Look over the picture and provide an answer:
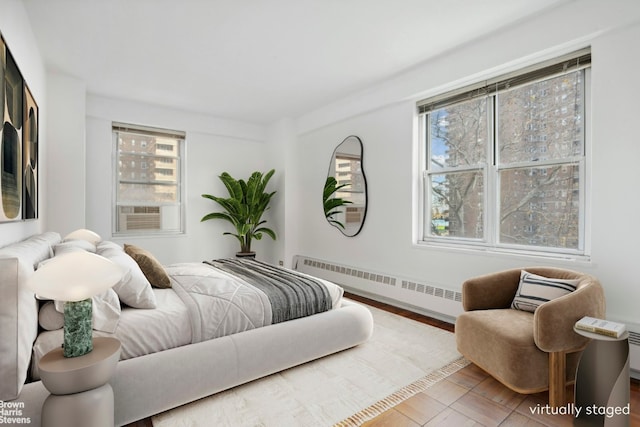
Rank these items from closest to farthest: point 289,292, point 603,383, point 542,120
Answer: point 603,383 < point 289,292 < point 542,120

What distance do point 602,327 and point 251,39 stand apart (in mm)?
3231

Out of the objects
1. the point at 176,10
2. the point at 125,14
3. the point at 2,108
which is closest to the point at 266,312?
the point at 2,108

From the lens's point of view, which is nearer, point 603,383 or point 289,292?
point 603,383

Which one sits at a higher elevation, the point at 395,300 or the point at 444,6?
the point at 444,6

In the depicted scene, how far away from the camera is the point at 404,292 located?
3.60 m

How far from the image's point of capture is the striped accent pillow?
85.7 inches

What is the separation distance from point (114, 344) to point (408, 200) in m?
3.03

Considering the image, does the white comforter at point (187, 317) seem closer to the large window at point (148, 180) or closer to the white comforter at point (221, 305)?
the white comforter at point (221, 305)

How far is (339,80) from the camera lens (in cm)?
384

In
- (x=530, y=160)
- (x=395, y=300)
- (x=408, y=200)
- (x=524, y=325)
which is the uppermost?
(x=530, y=160)

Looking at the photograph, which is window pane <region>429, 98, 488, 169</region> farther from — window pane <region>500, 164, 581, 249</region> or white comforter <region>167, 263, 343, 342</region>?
white comforter <region>167, 263, 343, 342</region>

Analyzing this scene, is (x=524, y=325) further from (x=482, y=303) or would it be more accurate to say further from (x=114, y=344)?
(x=114, y=344)

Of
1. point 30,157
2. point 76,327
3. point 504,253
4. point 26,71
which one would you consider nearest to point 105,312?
point 76,327

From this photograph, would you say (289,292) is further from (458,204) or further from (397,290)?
(458,204)
